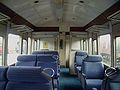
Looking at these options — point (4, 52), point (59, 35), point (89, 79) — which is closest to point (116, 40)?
point (89, 79)

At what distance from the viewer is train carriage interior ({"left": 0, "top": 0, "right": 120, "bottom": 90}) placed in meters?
2.58

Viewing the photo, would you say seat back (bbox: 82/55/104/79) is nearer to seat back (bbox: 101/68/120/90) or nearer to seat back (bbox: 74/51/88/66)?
seat back (bbox: 101/68/120/90)

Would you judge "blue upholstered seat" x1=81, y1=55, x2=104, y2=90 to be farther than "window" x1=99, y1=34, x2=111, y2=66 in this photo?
No

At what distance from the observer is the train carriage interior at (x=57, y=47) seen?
2.58 meters

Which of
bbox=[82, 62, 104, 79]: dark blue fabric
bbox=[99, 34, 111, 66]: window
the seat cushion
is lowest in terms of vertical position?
the seat cushion

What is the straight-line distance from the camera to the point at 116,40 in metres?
5.32

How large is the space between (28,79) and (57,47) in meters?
9.34

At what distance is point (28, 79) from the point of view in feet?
8.21

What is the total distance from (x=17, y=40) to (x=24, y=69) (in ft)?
14.9

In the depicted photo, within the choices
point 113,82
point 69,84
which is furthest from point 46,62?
point 113,82

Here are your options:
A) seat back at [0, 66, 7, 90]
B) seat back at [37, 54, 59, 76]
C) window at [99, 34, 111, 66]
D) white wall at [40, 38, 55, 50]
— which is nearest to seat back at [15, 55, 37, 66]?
seat back at [37, 54, 59, 76]

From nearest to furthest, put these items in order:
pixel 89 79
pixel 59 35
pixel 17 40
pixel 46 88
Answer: pixel 46 88
pixel 89 79
pixel 17 40
pixel 59 35

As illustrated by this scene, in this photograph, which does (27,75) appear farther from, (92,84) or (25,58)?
(25,58)

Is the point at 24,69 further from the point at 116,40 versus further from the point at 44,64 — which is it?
the point at 116,40
